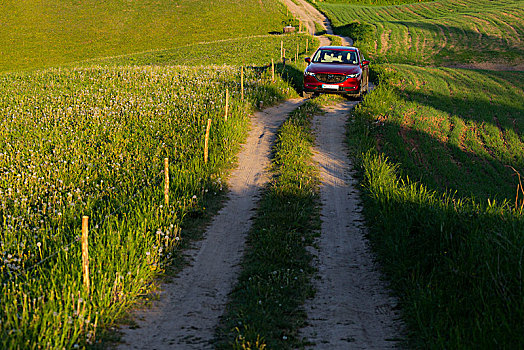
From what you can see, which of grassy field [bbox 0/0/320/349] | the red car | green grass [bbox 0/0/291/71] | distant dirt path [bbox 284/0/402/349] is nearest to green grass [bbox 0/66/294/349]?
grassy field [bbox 0/0/320/349]

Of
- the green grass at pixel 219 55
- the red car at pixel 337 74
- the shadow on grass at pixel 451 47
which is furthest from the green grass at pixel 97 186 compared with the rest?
the shadow on grass at pixel 451 47

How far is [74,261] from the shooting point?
6.14 meters

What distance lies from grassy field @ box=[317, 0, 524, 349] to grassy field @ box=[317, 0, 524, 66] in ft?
10.7

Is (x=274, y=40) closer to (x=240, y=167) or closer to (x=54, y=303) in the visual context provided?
(x=240, y=167)

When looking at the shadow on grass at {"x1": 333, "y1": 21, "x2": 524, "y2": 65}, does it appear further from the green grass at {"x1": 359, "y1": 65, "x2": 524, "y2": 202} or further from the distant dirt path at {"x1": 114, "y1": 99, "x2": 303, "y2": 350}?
the distant dirt path at {"x1": 114, "y1": 99, "x2": 303, "y2": 350}

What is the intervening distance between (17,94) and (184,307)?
1674 cm

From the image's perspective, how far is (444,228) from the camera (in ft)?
22.1

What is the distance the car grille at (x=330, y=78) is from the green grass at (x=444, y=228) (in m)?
1.29

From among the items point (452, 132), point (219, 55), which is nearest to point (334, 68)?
point (452, 132)

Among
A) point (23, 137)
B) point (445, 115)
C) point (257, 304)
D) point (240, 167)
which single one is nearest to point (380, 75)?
point (445, 115)

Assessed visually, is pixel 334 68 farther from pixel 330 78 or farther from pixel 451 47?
pixel 451 47

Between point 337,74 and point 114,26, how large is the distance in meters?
52.2

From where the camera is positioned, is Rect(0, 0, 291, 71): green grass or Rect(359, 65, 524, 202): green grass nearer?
Rect(359, 65, 524, 202): green grass

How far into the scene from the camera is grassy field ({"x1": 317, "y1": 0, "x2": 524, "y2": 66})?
151ft
